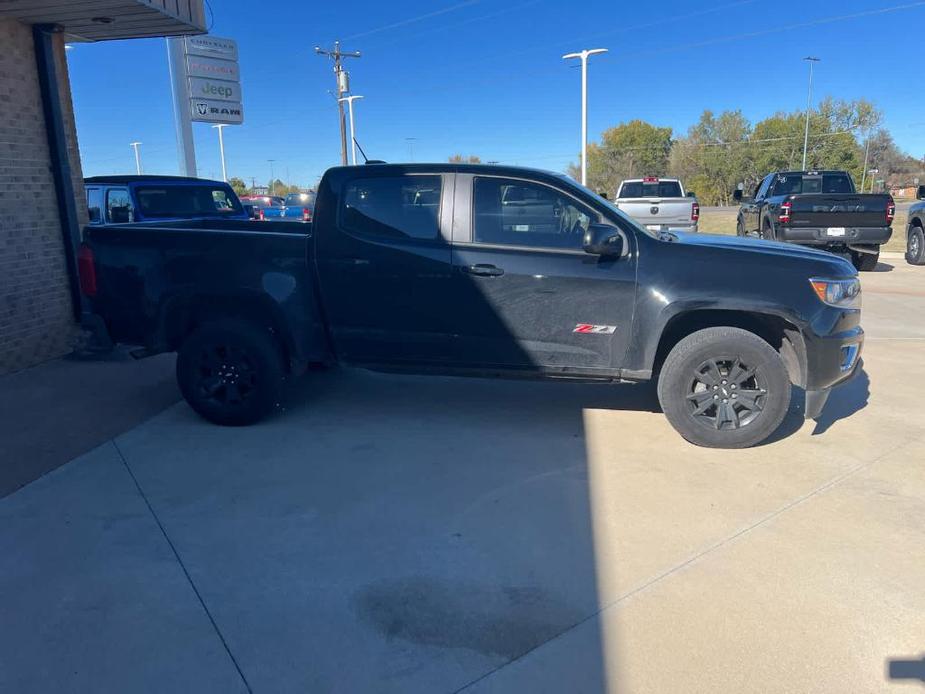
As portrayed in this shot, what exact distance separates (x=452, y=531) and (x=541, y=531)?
1.54ft

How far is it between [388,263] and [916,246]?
1370cm

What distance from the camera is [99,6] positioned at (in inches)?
250

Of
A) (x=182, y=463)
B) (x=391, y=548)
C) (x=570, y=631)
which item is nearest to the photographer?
(x=570, y=631)

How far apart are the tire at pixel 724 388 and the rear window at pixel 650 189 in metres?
14.4

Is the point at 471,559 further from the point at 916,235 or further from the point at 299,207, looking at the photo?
the point at 299,207

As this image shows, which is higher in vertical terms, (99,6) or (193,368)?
(99,6)

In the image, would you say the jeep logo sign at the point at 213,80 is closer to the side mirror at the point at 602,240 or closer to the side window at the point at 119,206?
the side window at the point at 119,206

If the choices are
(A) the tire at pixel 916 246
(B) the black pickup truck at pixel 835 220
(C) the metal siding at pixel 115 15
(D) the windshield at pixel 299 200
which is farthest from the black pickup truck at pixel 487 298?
(D) the windshield at pixel 299 200

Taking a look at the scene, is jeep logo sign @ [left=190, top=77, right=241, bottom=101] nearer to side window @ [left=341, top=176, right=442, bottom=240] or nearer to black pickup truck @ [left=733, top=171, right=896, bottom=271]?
side window @ [left=341, top=176, right=442, bottom=240]

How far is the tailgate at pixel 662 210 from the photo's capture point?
16484 mm

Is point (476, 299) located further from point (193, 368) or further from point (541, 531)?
point (193, 368)

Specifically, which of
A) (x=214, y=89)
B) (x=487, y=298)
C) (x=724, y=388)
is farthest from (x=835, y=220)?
(x=214, y=89)

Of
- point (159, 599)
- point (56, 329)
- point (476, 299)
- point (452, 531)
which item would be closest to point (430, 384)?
point (476, 299)

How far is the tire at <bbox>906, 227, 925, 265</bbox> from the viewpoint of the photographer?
14.1 m
